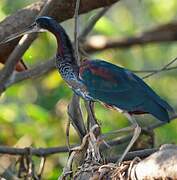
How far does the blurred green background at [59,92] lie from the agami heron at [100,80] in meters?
1.38

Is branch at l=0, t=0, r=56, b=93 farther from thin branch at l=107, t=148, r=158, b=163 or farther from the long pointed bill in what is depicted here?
thin branch at l=107, t=148, r=158, b=163

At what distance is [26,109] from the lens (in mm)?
5359

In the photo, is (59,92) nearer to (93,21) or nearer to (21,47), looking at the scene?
(93,21)

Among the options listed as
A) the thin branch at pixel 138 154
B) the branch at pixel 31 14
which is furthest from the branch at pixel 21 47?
the thin branch at pixel 138 154

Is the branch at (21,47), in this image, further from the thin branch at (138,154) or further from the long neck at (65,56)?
the thin branch at (138,154)

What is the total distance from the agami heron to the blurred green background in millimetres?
1379

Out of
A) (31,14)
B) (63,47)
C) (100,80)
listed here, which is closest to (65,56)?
(63,47)

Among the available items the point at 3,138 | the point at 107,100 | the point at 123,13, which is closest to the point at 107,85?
the point at 107,100

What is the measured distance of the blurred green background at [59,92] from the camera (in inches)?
206

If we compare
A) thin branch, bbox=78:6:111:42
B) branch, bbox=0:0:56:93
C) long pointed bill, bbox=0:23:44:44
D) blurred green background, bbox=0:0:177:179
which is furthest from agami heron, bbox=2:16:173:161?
blurred green background, bbox=0:0:177:179

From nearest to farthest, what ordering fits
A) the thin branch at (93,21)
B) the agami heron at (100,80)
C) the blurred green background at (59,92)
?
the agami heron at (100,80) → the thin branch at (93,21) → the blurred green background at (59,92)

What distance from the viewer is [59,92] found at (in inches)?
231

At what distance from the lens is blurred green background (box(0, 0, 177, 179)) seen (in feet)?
17.1

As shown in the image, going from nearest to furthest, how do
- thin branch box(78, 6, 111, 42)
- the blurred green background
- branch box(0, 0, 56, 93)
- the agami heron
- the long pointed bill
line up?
1. the agami heron
2. the long pointed bill
3. branch box(0, 0, 56, 93)
4. thin branch box(78, 6, 111, 42)
5. the blurred green background
